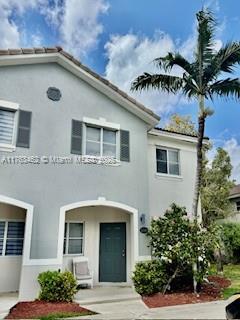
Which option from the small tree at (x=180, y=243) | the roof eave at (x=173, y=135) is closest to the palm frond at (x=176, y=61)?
the roof eave at (x=173, y=135)

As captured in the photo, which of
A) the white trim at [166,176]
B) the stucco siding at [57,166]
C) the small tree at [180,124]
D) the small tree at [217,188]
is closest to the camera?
the stucco siding at [57,166]

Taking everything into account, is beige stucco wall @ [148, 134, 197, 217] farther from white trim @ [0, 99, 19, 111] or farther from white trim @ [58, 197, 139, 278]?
white trim @ [0, 99, 19, 111]

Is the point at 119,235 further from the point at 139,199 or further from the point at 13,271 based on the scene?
the point at 13,271

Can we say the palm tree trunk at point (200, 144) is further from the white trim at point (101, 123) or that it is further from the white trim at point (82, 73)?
the white trim at point (101, 123)

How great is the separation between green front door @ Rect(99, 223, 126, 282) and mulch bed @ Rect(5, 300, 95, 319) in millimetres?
4047

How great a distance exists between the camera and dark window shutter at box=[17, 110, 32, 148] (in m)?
11.7

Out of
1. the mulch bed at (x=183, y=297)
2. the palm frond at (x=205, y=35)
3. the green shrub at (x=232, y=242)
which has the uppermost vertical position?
the palm frond at (x=205, y=35)

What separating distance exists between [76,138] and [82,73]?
314cm

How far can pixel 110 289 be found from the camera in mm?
12875

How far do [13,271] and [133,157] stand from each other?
288 inches

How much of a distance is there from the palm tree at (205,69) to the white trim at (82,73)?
234cm

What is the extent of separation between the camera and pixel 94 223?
14.6m

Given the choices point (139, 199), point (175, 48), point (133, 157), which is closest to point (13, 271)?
point (139, 199)

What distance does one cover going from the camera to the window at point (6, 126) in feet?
38.3
